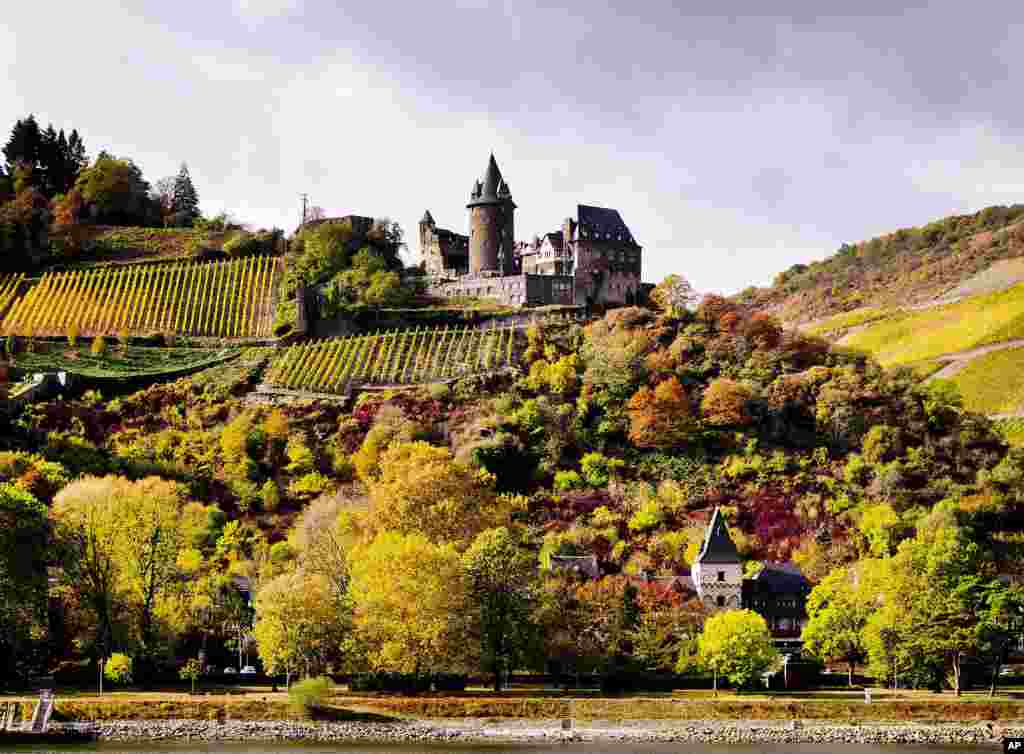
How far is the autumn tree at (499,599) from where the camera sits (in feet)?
179

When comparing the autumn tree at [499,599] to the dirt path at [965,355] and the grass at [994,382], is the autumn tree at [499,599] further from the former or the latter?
the dirt path at [965,355]

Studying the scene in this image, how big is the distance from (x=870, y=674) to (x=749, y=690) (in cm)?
483

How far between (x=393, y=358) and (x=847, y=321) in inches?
3889

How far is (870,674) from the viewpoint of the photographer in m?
56.5

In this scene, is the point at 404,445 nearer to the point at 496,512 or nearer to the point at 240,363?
the point at 496,512

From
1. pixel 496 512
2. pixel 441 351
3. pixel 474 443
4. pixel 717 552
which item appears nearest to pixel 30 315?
pixel 441 351

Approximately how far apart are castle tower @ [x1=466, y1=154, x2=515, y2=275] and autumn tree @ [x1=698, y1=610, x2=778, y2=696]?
172ft

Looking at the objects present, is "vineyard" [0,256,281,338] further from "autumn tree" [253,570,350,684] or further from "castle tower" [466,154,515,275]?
"autumn tree" [253,570,350,684]

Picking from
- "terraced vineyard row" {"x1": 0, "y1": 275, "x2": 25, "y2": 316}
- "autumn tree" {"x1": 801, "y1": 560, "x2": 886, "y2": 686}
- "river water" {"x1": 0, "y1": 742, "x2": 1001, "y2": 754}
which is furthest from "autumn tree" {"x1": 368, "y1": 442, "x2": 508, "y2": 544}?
"terraced vineyard row" {"x1": 0, "y1": 275, "x2": 25, "y2": 316}

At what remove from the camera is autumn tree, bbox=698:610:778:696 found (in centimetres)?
5488

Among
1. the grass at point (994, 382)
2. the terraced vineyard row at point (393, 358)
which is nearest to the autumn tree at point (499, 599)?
the terraced vineyard row at point (393, 358)

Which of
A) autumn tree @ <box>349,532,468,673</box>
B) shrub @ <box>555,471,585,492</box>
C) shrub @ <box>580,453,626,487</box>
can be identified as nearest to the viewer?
autumn tree @ <box>349,532,468,673</box>

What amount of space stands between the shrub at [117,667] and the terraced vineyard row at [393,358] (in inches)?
1434

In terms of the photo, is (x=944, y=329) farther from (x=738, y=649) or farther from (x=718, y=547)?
(x=738, y=649)
